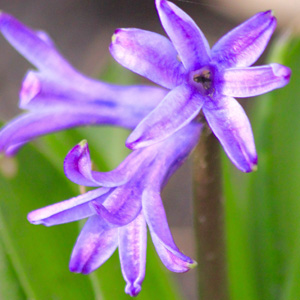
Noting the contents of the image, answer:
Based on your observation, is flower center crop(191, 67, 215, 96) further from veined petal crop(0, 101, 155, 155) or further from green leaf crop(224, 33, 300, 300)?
green leaf crop(224, 33, 300, 300)

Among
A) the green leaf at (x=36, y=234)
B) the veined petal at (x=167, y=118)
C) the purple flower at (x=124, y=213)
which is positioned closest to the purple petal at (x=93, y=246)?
the purple flower at (x=124, y=213)

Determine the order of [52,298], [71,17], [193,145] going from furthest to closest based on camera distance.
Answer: [71,17] → [52,298] → [193,145]

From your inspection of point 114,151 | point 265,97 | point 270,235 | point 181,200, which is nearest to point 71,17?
point 181,200

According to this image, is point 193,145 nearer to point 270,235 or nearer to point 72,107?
point 72,107

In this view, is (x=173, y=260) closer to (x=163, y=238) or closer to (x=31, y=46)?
(x=163, y=238)

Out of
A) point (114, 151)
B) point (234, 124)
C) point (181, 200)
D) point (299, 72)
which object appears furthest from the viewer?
point (181, 200)

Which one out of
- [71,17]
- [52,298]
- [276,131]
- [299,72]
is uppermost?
[71,17]
